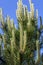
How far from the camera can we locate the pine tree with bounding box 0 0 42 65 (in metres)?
9.03

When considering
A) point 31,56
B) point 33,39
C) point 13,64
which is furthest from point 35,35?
point 13,64

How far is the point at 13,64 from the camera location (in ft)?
30.0

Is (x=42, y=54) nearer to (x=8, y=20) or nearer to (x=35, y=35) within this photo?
(x=35, y=35)

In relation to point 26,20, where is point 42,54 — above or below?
below

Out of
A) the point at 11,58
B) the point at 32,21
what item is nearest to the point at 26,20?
the point at 32,21

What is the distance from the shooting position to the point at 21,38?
891 cm

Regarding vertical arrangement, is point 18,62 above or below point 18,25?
below

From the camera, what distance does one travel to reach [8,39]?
1007 centimetres

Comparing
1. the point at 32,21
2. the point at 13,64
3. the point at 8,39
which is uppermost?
the point at 32,21

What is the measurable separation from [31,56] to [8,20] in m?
1.65

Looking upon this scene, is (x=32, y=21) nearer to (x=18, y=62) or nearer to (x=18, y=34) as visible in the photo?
(x=18, y=34)

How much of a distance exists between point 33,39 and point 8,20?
3.99 feet

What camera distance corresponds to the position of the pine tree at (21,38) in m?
9.03

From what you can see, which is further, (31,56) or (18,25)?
(18,25)
